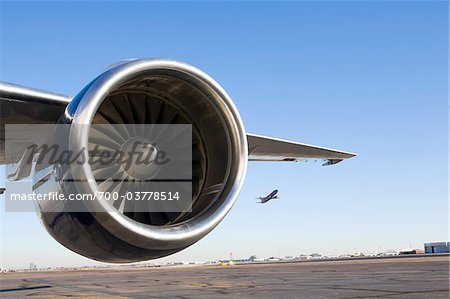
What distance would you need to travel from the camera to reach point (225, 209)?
4.91 m

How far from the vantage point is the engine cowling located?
4.25 metres

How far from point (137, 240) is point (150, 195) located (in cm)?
116

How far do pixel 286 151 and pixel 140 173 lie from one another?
319cm

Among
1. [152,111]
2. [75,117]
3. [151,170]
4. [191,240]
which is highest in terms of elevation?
[152,111]

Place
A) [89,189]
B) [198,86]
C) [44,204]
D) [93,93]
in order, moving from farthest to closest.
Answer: [198,86] → [44,204] → [93,93] → [89,189]

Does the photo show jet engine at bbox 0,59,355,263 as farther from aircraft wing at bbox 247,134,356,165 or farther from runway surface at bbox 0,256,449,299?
runway surface at bbox 0,256,449,299

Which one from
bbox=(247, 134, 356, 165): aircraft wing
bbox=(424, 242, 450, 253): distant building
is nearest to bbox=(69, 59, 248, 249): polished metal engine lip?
bbox=(247, 134, 356, 165): aircraft wing

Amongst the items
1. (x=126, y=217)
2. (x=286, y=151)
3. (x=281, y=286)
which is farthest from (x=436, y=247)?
(x=126, y=217)

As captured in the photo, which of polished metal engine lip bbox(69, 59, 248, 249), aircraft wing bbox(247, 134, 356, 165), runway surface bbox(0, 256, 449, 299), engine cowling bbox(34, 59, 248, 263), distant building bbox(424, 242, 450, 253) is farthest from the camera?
distant building bbox(424, 242, 450, 253)

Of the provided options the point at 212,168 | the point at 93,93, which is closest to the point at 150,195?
the point at 212,168

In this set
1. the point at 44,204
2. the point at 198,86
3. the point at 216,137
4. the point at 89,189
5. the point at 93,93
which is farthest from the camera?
the point at 216,137

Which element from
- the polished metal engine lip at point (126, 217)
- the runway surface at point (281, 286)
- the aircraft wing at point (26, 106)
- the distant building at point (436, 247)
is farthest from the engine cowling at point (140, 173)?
the distant building at point (436, 247)

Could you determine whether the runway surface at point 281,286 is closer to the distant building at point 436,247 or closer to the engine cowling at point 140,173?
the engine cowling at point 140,173

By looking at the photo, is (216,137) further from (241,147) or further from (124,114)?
(124,114)
